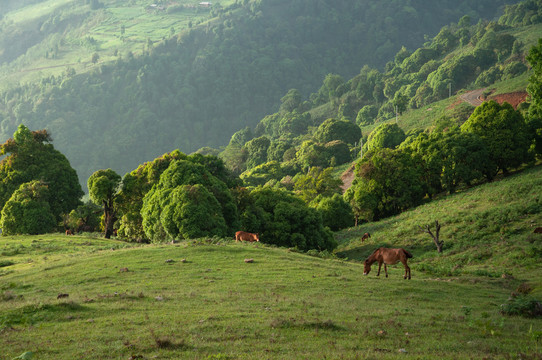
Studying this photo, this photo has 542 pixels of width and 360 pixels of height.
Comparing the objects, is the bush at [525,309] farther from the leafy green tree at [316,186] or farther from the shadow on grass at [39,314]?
the leafy green tree at [316,186]

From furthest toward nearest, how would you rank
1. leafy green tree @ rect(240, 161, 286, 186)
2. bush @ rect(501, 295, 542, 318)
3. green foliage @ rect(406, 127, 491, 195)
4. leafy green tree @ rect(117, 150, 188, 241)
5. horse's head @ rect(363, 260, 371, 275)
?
1. leafy green tree @ rect(240, 161, 286, 186)
2. green foliage @ rect(406, 127, 491, 195)
3. leafy green tree @ rect(117, 150, 188, 241)
4. horse's head @ rect(363, 260, 371, 275)
5. bush @ rect(501, 295, 542, 318)

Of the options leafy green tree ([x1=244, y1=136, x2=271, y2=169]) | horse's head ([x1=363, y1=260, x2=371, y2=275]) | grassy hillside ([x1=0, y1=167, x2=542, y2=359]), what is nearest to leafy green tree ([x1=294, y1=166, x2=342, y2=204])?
grassy hillside ([x1=0, y1=167, x2=542, y2=359])

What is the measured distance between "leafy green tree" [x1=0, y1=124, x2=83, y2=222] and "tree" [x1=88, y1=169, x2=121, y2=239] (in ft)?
36.1

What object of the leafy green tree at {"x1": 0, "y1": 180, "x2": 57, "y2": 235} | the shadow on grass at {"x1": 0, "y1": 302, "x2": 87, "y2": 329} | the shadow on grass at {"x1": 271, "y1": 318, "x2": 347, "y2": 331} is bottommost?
the shadow on grass at {"x1": 271, "y1": 318, "x2": 347, "y2": 331}

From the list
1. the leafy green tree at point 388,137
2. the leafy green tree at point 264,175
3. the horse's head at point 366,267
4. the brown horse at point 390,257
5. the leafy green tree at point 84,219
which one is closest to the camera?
the brown horse at point 390,257

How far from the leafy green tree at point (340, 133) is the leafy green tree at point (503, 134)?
8406 centimetres

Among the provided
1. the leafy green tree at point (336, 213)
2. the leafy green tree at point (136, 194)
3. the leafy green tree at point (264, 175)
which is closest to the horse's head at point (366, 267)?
the leafy green tree at point (136, 194)

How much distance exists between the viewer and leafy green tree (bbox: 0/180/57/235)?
54781mm

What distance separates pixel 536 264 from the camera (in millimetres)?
34531

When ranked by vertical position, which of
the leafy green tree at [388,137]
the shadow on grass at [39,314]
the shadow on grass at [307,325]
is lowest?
the shadow on grass at [307,325]

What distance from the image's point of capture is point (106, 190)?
2106 inches

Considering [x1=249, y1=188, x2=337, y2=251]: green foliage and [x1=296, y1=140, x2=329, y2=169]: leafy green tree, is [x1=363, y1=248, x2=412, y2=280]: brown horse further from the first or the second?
[x1=296, y1=140, x2=329, y2=169]: leafy green tree

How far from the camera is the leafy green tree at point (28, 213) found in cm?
5478

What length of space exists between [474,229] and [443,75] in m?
152
